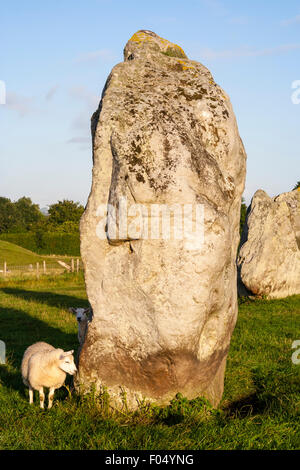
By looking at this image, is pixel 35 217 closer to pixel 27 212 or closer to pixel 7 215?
pixel 27 212

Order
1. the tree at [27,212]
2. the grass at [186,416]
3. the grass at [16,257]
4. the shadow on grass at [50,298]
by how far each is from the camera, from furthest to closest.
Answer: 1. the tree at [27,212]
2. the grass at [16,257]
3. the shadow on grass at [50,298]
4. the grass at [186,416]

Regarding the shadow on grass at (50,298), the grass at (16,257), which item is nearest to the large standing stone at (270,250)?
the shadow on grass at (50,298)

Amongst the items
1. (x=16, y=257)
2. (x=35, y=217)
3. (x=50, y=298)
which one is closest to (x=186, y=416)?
(x=50, y=298)

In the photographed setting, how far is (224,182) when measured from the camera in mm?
7852

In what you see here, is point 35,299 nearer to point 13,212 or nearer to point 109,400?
point 109,400

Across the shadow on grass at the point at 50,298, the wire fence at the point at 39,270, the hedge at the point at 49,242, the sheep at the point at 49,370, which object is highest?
the hedge at the point at 49,242

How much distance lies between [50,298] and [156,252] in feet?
52.9

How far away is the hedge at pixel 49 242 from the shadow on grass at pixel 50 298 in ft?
136

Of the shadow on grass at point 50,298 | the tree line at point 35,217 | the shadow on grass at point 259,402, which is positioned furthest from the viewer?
the tree line at point 35,217

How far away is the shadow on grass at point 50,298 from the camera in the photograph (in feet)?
66.2

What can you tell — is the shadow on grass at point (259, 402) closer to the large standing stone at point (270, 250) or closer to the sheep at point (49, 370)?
the sheep at point (49, 370)

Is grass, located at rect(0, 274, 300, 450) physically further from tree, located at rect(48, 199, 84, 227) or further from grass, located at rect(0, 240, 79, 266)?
tree, located at rect(48, 199, 84, 227)

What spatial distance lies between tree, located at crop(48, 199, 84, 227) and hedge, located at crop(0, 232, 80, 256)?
2048 centimetres
